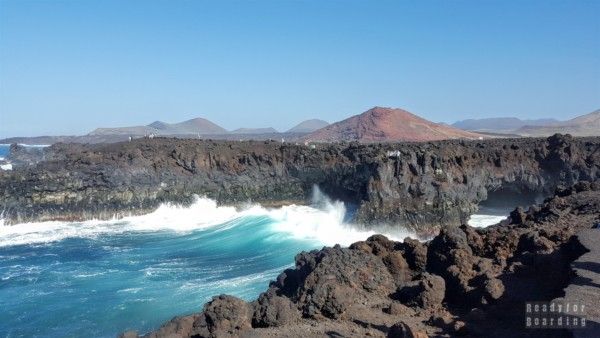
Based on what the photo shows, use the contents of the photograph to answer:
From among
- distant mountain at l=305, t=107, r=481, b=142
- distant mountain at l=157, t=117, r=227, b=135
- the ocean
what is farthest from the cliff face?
distant mountain at l=157, t=117, r=227, b=135

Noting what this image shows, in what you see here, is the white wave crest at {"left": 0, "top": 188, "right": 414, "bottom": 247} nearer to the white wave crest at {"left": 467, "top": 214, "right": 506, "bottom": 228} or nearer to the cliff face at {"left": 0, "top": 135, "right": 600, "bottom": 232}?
the cliff face at {"left": 0, "top": 135, "right": 600, "bottom": 232}

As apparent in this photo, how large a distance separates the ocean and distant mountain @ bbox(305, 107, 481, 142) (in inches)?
1412

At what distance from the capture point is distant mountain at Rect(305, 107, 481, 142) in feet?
218

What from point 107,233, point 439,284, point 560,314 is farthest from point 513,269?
point 107,233

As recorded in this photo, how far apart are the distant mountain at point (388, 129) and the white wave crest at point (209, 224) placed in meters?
35.4

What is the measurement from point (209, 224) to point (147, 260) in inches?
316

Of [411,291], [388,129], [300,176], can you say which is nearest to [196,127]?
[388,129]

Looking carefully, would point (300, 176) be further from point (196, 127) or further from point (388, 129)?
point (196, 127)

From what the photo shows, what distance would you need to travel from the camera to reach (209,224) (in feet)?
95.1

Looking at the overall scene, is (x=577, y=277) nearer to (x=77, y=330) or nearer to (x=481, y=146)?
(x=77, y=330)

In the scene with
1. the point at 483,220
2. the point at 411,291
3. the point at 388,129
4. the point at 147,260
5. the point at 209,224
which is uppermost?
the point at 388,129

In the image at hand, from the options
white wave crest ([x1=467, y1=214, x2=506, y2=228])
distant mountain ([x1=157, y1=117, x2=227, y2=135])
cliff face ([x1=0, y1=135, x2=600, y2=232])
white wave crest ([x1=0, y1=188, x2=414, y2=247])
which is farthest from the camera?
distant mountain ([x1=157, y1=117, x2=227, y2=135])

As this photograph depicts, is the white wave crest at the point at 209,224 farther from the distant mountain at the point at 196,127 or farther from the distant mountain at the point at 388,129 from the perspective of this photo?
the distant mountain at the point at 196,127

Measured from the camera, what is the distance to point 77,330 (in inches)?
543
